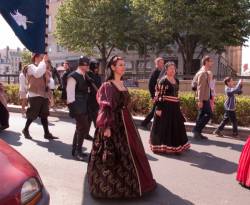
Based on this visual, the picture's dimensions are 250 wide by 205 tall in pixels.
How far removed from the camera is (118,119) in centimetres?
555

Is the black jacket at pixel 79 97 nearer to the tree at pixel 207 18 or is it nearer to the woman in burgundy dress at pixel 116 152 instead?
the woman in burgundy dress at pixel 116 152

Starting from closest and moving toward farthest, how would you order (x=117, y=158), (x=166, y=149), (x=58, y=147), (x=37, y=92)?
(x=117, y=158) → (x=166, y=149) → (x=58, y=147) → (x=37, y=92)

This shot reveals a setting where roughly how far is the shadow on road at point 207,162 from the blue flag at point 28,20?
10.0 feet

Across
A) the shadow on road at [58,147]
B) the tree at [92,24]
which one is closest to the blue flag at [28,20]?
the shadow on road at [58,147]

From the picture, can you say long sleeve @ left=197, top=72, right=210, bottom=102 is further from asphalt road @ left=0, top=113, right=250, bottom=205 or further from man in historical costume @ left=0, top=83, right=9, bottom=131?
man in historical costume @ left=0, top=83, right=9, bottom=131

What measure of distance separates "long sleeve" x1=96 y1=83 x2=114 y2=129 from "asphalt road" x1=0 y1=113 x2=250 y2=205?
3.01 feet

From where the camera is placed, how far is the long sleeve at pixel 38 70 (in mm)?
8759

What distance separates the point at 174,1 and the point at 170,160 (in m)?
23.1

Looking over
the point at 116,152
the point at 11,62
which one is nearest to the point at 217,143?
the point at 116,152

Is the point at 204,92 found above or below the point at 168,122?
above

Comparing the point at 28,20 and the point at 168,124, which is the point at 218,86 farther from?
the point at 28,20

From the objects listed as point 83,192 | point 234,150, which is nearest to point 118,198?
point 83,192

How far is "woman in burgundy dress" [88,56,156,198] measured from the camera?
5.27 m

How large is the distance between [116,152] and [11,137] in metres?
4.87
